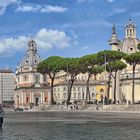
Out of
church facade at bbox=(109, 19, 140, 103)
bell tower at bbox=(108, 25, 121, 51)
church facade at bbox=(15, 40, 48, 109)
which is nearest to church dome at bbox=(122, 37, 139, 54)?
church facade at bbox=(109, 19, 140, 103)

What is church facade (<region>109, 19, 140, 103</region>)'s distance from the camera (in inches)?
5389

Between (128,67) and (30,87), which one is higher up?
(128,67)

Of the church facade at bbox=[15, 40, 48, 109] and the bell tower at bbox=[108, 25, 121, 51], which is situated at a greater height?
the bell tower at bbox=[108, 25, 121, 51]

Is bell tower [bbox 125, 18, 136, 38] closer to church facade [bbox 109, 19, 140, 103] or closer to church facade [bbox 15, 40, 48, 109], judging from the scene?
church facade [bbox 109, 19, 140, 103]

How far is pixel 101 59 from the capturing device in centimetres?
10875

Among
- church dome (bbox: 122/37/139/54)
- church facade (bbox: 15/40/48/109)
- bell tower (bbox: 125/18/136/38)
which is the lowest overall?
church facade (bbox: 15/40/48/109)

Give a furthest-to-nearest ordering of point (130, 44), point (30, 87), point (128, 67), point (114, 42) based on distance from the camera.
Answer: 1. point (30, 87)
2. point (130, 44)
3. point (114, 42)
4. point (128, 67)

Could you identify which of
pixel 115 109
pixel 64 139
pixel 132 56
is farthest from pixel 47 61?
pixel 64 139

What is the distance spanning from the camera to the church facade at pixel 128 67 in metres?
137

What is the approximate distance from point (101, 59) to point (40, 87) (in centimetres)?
7876

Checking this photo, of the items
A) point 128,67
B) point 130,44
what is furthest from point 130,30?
point 128,67

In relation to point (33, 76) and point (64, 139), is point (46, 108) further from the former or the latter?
point (64, 139)

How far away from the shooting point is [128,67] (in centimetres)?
14825

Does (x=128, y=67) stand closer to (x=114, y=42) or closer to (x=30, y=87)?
(x=114, y=42)
